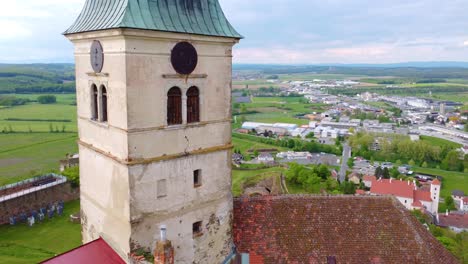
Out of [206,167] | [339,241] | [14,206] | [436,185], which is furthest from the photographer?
[436,185]

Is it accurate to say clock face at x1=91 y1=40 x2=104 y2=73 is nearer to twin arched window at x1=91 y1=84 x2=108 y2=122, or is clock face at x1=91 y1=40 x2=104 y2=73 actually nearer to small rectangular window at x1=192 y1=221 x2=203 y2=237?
twin arched window at x1=91 y1=84 x2=108 y2=122

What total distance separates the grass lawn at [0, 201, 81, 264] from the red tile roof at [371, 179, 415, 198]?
47.8m

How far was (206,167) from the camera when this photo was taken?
16734 mm

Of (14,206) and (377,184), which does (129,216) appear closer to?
(14,206)

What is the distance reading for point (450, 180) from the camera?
87625 millimetres

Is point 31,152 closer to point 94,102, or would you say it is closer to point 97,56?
point 94,102

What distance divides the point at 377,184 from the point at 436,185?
960 cm

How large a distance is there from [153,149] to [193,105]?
101 inches

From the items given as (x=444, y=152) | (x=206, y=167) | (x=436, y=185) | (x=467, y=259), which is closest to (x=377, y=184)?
(x=436, y=185)

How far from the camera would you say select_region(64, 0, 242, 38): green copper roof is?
45.5ft

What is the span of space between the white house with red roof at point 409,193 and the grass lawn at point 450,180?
11.9 meters

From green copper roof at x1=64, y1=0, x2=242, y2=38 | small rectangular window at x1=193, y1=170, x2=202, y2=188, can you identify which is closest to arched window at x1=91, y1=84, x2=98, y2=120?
green copper roof at x1=64, y1=0, x2=242, y2=38

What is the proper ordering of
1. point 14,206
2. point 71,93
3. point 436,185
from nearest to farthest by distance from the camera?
point 14,206, point 436,185, point 71,93

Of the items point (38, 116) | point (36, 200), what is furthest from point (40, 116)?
point (36, 200)
